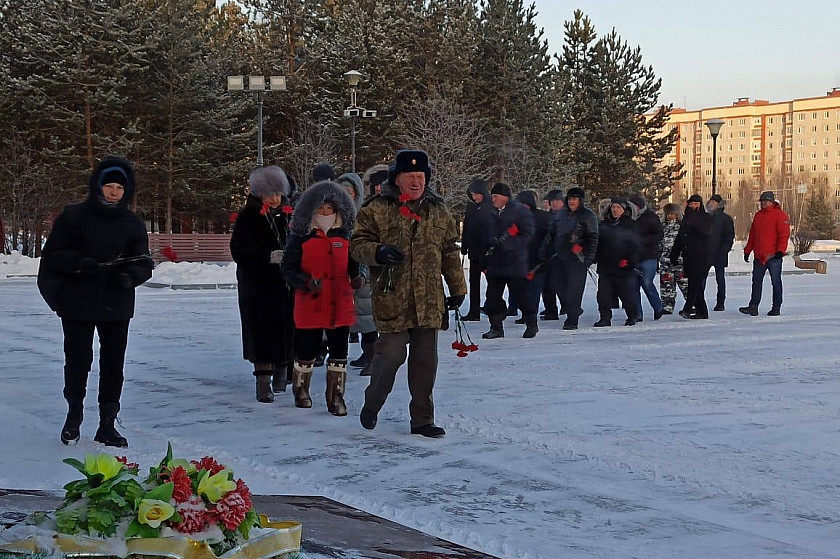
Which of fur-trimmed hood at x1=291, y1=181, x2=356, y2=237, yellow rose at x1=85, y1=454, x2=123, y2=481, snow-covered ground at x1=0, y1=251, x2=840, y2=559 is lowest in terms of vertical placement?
snow-covered ground at x1=0, y1=251, x2=840, y2=559

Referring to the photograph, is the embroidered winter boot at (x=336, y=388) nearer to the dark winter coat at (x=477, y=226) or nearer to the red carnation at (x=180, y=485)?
the red carnation at (x=180, y=485)

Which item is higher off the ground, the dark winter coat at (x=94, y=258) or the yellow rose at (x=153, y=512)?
the dark winter coat at (x=94, y=258)

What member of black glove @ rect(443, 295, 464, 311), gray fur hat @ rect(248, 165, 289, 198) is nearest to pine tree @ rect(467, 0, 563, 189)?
gray fur hat @ rect(248, 165, 289, 198)

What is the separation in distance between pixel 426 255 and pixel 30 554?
12.4 feet

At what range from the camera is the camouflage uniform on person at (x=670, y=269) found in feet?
48.0

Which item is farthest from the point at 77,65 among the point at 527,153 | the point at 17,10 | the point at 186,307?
the point at 186,307

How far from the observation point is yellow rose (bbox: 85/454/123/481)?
3.20 meters

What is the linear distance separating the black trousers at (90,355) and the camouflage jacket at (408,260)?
155 cm

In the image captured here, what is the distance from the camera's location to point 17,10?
136ft

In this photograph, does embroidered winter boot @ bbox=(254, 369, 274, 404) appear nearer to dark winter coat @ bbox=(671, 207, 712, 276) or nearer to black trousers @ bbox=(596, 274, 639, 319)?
black trousers @ bbox=(596, 274, 639, 319)

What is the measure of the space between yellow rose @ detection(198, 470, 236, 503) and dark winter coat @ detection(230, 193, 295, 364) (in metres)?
4.69

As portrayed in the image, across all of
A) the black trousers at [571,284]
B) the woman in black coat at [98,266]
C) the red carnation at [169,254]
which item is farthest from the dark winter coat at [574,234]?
the woman in black coat at [98,266]

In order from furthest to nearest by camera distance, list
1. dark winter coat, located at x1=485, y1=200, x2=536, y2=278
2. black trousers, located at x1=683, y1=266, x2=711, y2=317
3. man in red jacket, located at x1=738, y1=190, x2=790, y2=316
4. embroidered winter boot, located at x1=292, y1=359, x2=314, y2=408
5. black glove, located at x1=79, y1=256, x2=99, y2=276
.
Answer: man in red jacket, located at x1=738, y1=190, x2=790, y2=316 < black trousers, located at x1=683, y1=266, x2=711, y2=317 < dark winter coat, located at x1=485, y1=200, x2=536, y2=278 < embroidered winter boot, located at x1=292, y1=359, x2=314, y2=408 < black glove, located at x1=79, y1=256, x2=99, y2=276

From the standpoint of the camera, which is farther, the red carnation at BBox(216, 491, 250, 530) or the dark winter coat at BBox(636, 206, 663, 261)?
the dark winter coat at BBox(636, 206, 663, 261)
